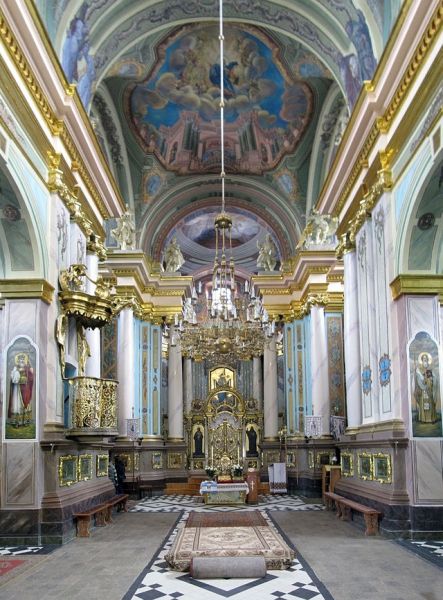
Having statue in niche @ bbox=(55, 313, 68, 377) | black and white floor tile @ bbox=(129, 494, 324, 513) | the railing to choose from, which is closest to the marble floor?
the railing

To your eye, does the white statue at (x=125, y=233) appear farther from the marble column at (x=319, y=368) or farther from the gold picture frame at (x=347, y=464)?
the gold picture frame at (x=347, y=464)

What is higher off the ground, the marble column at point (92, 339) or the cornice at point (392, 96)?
the cornice at point (392, 96)

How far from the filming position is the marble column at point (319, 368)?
17.7m

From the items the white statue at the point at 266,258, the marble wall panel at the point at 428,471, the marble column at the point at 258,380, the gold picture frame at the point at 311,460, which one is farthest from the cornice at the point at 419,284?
the marble column at the point at 258,380

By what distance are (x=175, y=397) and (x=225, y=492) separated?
591 centimetres

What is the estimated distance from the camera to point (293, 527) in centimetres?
1077

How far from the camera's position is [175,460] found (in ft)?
65.4

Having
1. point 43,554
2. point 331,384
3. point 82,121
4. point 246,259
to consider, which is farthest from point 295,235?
point 43,554

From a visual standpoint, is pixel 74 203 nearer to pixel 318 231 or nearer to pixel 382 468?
→ pixel 382 468

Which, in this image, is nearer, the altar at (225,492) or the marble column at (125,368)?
the altar at (225,492)

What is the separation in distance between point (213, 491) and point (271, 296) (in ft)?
24.7

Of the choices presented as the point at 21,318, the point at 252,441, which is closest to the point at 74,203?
the point at 21,318

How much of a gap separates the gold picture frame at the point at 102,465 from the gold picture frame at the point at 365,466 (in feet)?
14.6

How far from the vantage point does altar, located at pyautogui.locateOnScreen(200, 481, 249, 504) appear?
14836 mm
